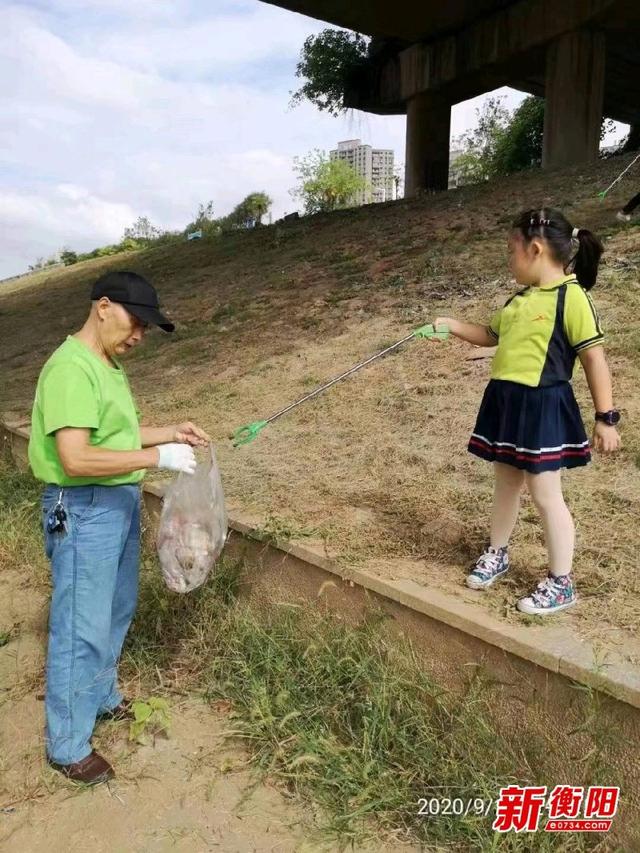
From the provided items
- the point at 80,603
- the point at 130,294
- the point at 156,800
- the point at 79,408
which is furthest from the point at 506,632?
the point at 130,294

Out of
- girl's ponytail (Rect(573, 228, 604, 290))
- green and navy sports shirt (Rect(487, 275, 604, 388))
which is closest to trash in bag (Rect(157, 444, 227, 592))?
green and navy sports shirt (Rect(487, 275, 604, 388))

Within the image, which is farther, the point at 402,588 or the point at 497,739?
the point at 402,588

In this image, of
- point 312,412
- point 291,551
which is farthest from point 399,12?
point 291,551

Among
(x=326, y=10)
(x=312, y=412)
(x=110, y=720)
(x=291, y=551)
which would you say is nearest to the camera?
(x=110, y=720)

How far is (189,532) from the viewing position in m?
2.47

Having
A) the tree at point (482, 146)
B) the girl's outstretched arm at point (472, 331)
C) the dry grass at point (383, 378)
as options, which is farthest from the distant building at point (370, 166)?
the girl's outstretched arm at point (472, 331)

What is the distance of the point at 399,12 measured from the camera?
541 inches

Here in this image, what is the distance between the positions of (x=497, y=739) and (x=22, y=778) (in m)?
1.52

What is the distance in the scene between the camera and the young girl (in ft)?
7.24

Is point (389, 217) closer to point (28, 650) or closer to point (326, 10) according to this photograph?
point (326, 10)

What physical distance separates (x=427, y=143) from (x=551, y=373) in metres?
16.3

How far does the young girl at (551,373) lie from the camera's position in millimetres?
2207

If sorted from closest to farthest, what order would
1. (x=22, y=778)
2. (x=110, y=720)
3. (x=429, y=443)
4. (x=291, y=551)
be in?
(x=22, y=778) < (x=110, y=720) < (x=291, y=551) < (x=429, y=443)

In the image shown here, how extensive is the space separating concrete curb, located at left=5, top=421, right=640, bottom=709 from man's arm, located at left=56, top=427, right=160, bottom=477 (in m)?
0.93
